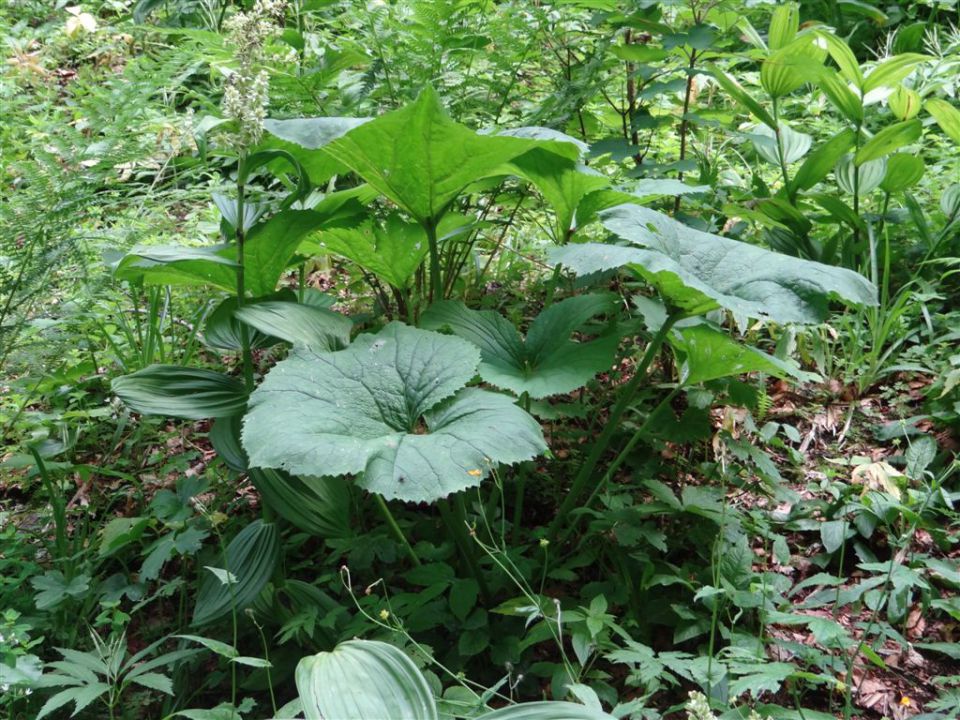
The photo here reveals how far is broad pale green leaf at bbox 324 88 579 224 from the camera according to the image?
1604 mm

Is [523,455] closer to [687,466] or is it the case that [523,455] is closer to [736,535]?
[736,535]

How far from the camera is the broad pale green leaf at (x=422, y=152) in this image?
160 centimetres

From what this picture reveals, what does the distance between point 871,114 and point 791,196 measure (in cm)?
183

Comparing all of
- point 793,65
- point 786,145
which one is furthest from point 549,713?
point 786,145

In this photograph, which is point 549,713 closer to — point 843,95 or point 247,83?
point 247,83

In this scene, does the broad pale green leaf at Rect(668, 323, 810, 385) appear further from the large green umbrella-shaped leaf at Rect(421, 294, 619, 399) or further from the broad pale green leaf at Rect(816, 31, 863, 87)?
the broad pale green leaf at Rect(816, 31, 863, 87)

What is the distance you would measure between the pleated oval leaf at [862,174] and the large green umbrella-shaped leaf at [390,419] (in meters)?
1.91

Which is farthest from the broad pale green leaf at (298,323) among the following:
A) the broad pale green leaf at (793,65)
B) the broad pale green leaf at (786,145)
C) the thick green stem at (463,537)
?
the broad pale green leaf at (786,145)

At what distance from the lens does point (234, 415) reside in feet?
5.65

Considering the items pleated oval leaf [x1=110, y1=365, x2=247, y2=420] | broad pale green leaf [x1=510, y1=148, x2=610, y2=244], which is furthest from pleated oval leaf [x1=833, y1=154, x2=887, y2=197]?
pleated oval leaf [x1=110, y1=365, x2=247, y2=420]

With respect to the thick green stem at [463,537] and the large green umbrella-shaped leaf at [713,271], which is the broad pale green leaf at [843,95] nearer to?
the large green umbrella-shaped leaf at [713,271]

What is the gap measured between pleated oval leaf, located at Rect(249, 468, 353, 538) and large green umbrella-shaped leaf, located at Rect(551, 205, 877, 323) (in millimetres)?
731

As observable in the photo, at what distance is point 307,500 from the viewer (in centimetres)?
170

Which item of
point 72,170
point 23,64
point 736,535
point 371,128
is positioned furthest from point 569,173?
point 23,64
